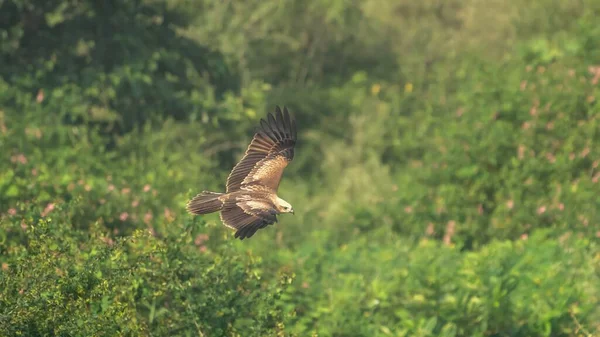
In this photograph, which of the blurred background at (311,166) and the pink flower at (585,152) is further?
the pink flower at (585,152)

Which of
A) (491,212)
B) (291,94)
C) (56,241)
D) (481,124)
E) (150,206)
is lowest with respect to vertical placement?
(56,241)

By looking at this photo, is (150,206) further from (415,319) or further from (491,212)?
(491,212)

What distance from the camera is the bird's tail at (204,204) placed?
364 inches

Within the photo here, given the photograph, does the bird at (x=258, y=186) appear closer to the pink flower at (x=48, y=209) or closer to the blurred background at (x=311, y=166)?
the blurred background at (x=311, y=166)

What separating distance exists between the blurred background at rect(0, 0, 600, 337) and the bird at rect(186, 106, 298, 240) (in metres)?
0.41

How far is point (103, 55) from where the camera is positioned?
17.8 meters

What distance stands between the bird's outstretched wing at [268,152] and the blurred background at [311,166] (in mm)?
489

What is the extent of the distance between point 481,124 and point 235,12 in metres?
5.85

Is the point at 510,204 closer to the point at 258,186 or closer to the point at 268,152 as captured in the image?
the point at 268,152

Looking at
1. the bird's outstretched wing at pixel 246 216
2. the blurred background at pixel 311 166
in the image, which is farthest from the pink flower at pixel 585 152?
the bird's outstretched wing at pixel 246 216

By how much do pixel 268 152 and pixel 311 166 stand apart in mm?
9807

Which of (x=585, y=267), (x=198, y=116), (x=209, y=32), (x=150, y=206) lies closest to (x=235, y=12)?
(x=209, y=32)

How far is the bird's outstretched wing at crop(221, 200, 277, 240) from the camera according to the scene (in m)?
8.66

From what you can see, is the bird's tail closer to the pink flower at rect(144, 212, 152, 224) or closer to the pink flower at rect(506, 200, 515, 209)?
the pink flower at rect(144, 212, 152, 224)
